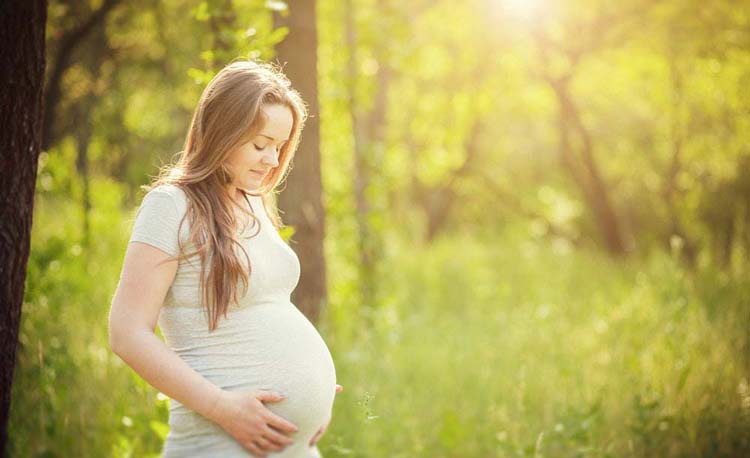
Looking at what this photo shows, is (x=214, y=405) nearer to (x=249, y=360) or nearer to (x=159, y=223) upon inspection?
(x=249, y=360)

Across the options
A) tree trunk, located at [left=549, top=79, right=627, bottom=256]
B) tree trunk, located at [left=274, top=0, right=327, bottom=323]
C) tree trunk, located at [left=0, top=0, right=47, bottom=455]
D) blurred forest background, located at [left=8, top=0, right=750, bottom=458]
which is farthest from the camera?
tree trunk, located at [left=549, top=79, right=627, bottom=256]

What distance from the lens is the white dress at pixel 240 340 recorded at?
1.65 meters

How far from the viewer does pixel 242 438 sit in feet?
5.44

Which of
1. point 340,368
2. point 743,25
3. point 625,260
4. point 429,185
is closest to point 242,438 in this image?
point 340,368

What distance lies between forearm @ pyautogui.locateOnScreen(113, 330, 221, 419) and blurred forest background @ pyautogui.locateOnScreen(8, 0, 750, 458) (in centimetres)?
123

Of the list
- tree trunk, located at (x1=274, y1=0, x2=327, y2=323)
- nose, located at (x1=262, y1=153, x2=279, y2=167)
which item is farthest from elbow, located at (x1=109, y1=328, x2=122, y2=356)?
tree trunk, located at (x1=274, y1=0, x2=327, y2=323)

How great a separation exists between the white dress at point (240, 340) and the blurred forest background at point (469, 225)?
112 cm

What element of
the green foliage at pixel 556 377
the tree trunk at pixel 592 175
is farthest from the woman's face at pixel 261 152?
the tree trunk at pixel 592 175

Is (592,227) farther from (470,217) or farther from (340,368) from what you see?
(340,368)

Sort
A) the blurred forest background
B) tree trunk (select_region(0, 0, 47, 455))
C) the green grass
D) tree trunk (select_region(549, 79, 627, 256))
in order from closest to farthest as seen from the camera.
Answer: tree trunk (select_region(0, 0, 47, 455)), the green grass, the blurred forest background, tree trunk (select_region(549, 79, 627, 256))

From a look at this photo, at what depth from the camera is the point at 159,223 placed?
1.61 m

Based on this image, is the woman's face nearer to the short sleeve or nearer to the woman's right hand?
the short sleeve

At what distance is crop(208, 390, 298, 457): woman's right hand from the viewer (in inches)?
64.4

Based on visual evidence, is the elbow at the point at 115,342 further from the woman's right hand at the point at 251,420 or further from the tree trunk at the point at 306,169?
the tree trunk at the point at 306,169
